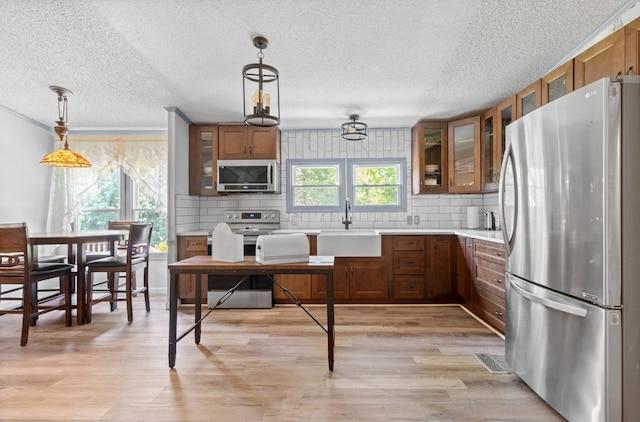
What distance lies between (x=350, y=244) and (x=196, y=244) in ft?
6.03

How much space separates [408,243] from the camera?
4.02 m

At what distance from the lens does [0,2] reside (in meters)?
1.96

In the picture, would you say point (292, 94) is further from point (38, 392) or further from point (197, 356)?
point (38, 392)

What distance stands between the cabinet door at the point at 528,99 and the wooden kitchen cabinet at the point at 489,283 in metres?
1.23

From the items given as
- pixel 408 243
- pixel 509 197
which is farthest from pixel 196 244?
pixel 509 197

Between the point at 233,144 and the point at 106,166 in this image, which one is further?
the point at 106,166

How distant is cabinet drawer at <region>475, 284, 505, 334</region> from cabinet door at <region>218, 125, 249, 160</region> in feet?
10.3

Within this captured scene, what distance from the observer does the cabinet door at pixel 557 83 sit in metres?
2.37

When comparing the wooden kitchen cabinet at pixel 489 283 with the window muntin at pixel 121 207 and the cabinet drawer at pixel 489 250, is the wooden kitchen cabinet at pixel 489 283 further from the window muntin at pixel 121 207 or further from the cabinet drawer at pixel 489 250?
the window muntin at pixel 121 207

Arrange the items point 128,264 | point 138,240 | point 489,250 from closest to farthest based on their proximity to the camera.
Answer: point 489,250 → point 128,264 → point 138,240

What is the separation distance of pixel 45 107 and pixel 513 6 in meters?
4.63

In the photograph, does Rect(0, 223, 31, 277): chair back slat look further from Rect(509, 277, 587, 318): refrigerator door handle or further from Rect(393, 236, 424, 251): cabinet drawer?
Rect(509, 277, 587, 318): refrigerator door handle

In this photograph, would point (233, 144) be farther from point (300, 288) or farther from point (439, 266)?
point (439, 266)

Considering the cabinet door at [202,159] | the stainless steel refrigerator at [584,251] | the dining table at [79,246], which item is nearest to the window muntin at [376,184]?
the cabinet door at [202,159]
